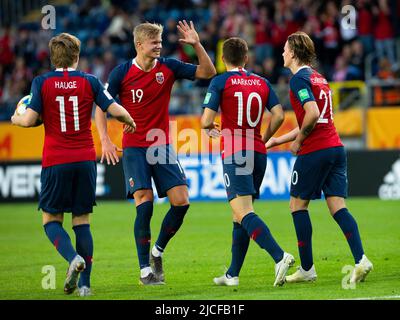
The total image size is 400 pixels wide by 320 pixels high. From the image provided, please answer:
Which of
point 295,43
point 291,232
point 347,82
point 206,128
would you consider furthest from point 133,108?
point 347,82

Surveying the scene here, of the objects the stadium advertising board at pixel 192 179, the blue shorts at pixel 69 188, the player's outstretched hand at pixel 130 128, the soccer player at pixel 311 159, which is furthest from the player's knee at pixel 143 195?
the stadium advertising board at pixel 192 179

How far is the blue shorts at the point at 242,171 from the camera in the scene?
9555 mm

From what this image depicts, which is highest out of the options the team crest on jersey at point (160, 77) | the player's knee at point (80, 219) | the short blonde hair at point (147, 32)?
the short blonde hair at point (147, 32)

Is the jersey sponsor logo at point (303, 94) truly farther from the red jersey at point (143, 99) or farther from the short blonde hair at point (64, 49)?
the short blonde hair at point (64, 49)

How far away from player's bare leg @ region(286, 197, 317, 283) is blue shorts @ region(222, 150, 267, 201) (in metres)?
0.55

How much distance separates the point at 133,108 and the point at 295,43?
192 centimetres

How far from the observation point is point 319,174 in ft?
31.9

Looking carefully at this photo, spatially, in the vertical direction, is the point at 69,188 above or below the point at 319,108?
below

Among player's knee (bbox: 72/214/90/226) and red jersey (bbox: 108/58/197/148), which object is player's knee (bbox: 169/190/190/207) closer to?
red jersey (bbox: 108/58/197/148)

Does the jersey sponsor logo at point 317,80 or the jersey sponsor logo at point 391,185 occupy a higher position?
the jersey sponsor logo at point 317,80

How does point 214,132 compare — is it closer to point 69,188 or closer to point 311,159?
point 311,159

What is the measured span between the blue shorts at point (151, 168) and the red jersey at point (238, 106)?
74 centimetres

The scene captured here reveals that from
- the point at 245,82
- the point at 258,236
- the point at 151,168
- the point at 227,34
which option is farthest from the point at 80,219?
the point at 227,34

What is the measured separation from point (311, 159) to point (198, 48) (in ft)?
5.61
